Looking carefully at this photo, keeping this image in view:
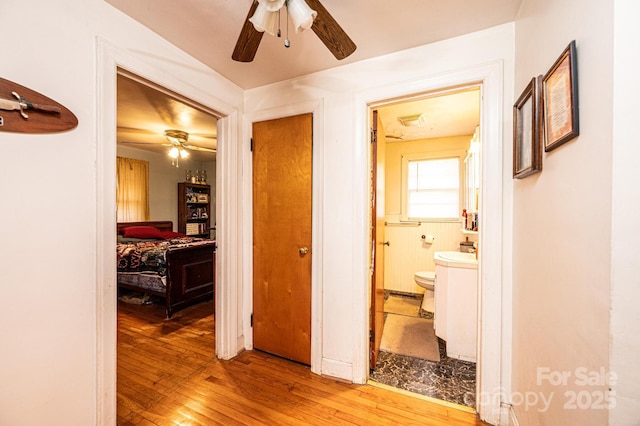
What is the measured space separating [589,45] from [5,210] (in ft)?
7.19

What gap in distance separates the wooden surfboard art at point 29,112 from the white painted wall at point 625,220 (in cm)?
204

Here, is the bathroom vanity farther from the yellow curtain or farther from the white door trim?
the yellow curtain

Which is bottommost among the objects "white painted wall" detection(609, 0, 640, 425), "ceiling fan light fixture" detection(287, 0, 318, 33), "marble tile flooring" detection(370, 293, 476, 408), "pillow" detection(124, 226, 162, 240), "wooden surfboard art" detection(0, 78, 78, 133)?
"marble tile flooring" detection(370, 293, 476, 408)

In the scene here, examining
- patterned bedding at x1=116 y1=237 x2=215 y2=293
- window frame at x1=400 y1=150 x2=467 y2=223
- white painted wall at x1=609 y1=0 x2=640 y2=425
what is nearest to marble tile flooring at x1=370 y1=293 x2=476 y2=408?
white painted wall at x1=609 y1=0 x2=640 y2=425

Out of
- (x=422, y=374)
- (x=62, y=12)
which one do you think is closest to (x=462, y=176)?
(x=422, y=374)

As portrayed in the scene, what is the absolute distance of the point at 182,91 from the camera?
177 cm

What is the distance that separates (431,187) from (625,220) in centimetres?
344

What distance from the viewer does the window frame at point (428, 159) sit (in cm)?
368

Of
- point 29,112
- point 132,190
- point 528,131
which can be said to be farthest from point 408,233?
point 132,190

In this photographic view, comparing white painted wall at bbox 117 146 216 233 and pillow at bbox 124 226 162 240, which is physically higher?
white painted wall at bbox 117 146 216 233

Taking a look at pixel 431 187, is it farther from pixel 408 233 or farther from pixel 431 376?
pixel 431 376

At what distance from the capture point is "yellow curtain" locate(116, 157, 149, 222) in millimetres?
4844

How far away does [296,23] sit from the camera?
1.00 metres

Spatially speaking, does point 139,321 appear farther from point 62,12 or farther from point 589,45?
point 589,45
